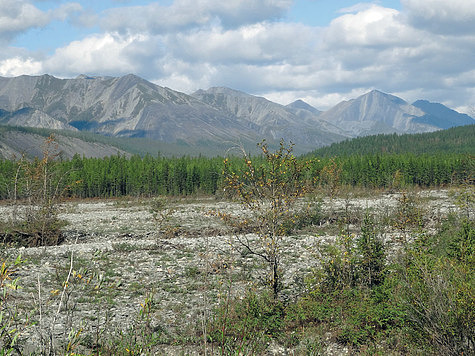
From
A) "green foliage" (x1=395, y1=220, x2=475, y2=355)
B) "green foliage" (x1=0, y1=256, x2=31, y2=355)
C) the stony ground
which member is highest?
"green foliage" (x1=0, y1=256, x2=31, y2=355)

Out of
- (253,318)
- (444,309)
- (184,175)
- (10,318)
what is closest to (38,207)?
(253,318)

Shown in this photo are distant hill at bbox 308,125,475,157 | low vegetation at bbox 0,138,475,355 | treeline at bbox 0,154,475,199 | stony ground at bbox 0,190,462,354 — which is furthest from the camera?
distant hill at bbox 308,125,475,157

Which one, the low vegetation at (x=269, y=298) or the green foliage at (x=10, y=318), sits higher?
the green foliage at (x=10, y=318)

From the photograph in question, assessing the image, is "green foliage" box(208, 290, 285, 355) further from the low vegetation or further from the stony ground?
the stony ground

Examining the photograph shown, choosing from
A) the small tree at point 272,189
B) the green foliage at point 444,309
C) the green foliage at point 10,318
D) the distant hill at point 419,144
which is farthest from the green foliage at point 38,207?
the distant hill at point 419,144

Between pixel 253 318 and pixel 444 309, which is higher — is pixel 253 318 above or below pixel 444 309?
below

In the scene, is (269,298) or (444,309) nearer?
(444,309)

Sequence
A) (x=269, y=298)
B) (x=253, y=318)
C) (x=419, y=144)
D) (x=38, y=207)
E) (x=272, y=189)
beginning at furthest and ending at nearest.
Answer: (x=419, y=144)
(x=38, y=207)
(x=269, y=298)
(x=272, y=189)
(x=253, y=318)

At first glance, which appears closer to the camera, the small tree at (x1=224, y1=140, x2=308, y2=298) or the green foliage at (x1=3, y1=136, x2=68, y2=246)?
the small tree at (x1=224, y1=140, x2=308, y2=298)

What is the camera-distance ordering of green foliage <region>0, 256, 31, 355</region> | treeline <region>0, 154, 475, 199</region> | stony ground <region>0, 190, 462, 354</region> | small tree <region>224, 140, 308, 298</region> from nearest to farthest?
1. green foliage <region>0, 256, 31, 355</region>
2. stony ground <region>0, 190, 462, 354</region>
3. small tree <region>224, 140, 308, 298</region>
4. treeline <region>0, 154, 475, 199</region>

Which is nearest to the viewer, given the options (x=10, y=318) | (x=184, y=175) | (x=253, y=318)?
(x=10, y=318)

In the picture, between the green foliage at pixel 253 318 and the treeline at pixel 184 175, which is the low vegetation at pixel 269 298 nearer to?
the green foliage at pixel 253 318

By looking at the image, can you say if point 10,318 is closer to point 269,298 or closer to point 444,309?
point 444,309

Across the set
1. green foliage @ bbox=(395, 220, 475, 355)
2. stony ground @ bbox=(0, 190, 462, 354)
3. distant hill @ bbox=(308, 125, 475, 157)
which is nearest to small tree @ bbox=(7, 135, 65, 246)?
stony ground @ bbox=(0, 190, 462, 354)
